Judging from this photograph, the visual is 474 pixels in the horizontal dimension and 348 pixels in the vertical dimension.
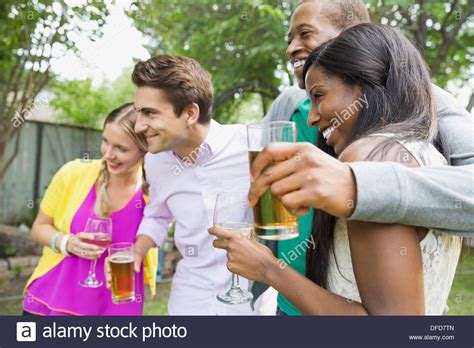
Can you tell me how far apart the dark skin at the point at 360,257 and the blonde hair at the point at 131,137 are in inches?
54.7

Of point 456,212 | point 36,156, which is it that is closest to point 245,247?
point 456,212

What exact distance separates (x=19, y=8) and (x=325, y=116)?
4.22 meters

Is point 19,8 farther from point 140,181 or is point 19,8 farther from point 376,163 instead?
point 376,163

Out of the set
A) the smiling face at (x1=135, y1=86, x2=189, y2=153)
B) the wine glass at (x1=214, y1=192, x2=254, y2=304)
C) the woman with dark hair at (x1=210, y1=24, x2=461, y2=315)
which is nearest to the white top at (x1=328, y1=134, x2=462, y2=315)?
the woman with dark hair at (x1=210, y1=24, x2=461, y2=315)

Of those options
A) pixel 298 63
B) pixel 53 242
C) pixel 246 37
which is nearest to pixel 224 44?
pixel 246 37

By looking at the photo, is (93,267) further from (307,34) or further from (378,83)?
(378,83)

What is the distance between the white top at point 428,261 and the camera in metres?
1.10

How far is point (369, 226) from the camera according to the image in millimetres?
1007

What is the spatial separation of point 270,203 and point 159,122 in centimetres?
137

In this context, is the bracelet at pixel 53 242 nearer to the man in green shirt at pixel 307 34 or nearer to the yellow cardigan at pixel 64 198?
the yellow cardigan at pixel 64 198

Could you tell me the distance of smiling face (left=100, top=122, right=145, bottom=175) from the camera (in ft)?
8.31

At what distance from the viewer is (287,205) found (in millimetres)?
918

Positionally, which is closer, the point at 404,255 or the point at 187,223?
the point at 404,255

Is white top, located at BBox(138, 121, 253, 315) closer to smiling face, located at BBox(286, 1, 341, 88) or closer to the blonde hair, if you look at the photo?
the blonde hair
